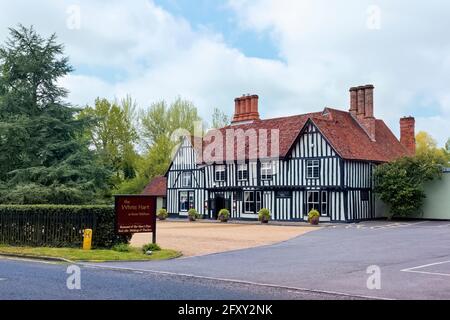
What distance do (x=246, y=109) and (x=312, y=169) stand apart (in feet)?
41.1

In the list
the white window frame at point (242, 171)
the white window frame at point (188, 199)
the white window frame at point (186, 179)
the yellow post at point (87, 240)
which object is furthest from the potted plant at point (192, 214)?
the yellow post at point (87, 240)

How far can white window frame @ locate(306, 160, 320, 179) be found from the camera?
39125mm

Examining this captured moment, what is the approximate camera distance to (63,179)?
27328 millimetres

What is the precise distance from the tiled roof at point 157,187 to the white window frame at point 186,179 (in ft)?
18.2

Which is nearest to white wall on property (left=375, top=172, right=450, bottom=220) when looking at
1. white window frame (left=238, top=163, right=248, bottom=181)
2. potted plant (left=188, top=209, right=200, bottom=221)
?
white window frame (left=238, top=163, right=248, bottom=181)

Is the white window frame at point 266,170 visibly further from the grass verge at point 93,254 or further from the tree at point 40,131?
the grass verge at point 93,254

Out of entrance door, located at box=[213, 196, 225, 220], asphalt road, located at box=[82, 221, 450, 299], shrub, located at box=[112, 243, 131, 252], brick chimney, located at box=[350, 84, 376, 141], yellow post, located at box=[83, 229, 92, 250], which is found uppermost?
brick chimney, located at box=[350, 84, 376, 141]

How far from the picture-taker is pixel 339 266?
15086 mm

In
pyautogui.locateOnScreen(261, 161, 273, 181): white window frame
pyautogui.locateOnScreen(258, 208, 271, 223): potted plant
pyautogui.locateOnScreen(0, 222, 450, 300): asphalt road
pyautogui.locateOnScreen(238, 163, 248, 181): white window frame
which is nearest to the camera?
pyautogui.locateOnScreen(0, 222, 450, 300): asphalt road

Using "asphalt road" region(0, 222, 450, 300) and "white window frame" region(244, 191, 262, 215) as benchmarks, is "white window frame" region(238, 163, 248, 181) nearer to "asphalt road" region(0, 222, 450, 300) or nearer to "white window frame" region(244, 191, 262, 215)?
"white window frame" region(244, 191, 262, 215)

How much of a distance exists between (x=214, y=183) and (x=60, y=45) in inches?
764

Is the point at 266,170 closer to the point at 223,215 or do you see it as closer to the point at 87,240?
the point at 223,215

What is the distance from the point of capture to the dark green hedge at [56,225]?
1911 cm

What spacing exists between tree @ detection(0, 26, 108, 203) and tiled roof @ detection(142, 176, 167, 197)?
23276 millimetres
